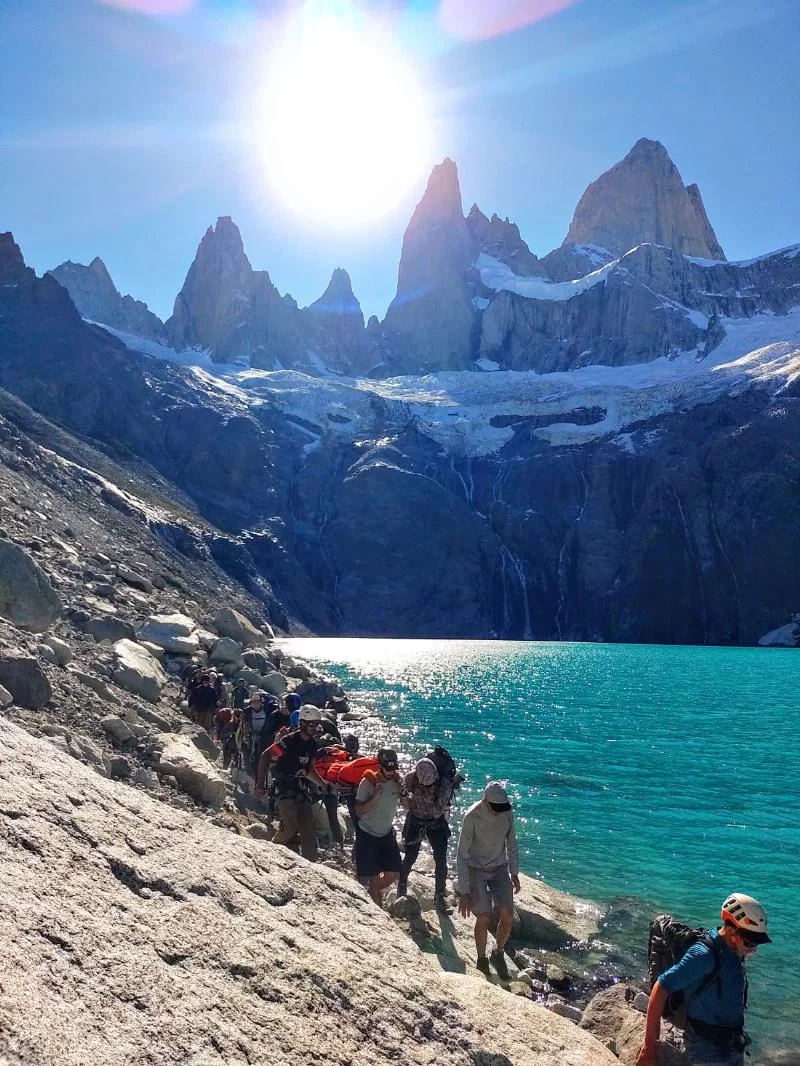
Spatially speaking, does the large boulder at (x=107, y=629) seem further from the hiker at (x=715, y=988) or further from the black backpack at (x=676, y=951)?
the hiker at (x=715, y=988)

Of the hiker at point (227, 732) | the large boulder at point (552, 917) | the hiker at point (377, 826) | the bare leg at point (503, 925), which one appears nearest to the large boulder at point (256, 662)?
the hiker at point (227, 732)

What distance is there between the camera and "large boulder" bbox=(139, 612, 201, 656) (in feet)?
114

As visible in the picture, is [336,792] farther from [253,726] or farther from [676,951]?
[253,726]

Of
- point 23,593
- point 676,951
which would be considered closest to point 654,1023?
point 676,951

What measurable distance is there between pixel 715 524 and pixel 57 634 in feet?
498

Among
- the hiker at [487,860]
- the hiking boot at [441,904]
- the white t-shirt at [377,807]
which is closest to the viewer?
the hiker at [487,860]

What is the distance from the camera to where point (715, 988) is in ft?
19.7

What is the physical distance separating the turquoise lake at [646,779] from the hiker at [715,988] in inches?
232

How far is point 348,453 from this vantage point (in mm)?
190500

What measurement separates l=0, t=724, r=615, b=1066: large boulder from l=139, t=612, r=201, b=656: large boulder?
28942 millimetres

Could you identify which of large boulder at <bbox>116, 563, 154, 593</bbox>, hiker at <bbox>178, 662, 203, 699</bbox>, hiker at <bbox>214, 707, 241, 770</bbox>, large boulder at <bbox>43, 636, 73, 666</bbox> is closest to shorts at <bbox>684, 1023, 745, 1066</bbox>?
large boulder at <bbox>43, 636, 73, 666</bbox>

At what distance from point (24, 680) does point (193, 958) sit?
32.2ft

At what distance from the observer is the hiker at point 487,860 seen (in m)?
10.2

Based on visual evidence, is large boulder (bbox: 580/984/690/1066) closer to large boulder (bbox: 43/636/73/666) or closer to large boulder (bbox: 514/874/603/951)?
large boulder (bbox: 514/874/603/951)
